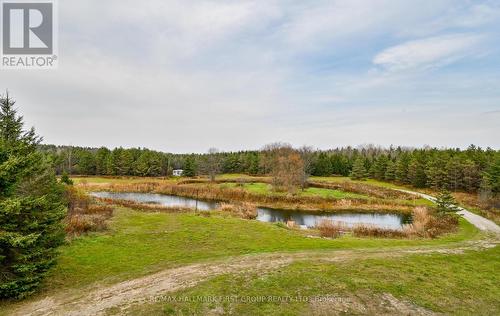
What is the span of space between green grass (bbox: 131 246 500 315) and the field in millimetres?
35

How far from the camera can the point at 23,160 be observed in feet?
38.5

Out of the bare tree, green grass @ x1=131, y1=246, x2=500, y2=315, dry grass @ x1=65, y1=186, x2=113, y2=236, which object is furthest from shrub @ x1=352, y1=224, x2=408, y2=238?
the bare tree

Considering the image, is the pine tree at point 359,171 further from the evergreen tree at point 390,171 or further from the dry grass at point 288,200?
the dry grass at point 288,200

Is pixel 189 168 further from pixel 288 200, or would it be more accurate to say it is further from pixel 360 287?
pixel 360 287

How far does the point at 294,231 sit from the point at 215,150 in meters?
73.1

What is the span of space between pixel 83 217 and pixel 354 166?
63778 mm

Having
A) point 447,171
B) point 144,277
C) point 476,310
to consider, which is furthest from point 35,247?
point 447,171

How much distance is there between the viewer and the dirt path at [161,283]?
10328 mm

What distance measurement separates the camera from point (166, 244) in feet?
61.0

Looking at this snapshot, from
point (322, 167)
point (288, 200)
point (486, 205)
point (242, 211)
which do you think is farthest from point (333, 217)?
point (322, 167)

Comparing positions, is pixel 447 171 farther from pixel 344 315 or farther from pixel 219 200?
pixel 344 315

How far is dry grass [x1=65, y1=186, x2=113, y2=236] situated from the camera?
65.3ft

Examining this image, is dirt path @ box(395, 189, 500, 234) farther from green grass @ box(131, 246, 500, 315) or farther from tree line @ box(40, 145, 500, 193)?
tree line @ box(40, 145, 500, 193)

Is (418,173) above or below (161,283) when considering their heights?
above
